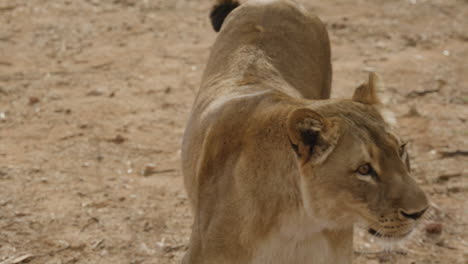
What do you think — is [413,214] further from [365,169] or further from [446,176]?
[446,176]

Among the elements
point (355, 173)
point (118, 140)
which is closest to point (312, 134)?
point (355, 173)

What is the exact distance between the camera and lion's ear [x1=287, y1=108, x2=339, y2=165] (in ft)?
8.70

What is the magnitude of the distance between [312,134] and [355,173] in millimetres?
221

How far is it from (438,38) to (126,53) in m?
3.30

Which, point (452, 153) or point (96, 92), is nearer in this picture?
point (452, 153)

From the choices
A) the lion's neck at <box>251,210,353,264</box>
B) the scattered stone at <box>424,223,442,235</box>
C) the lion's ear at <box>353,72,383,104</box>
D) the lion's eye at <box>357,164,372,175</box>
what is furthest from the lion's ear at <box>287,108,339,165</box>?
the scattered stone at <box>424,223,442,235</box>

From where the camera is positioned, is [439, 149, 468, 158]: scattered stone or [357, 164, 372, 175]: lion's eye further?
[439, 149, 468, 158]: scattered stone

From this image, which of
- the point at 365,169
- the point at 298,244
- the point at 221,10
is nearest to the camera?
the point at 365,169

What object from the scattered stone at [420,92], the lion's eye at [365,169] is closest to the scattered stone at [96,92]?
the scattered stone at [420,92]

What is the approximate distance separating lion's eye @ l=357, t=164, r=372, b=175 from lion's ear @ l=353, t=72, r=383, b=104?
1.48ft

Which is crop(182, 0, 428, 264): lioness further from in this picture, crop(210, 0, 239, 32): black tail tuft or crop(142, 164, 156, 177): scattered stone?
crop(142, 164, 156, 177): scattered stone

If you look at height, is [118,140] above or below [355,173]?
below

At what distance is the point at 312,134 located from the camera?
8.79 ft

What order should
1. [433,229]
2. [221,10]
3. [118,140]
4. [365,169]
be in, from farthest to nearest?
[118,140], [221,10], [433,229], [365,169]
